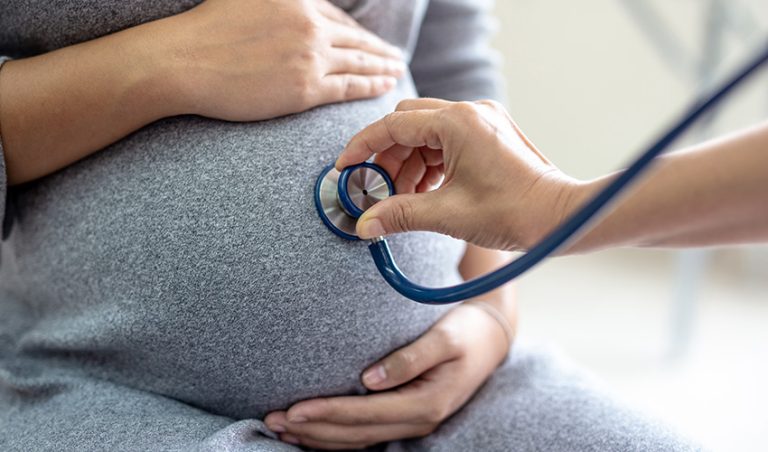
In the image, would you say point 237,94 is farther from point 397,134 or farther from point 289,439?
point 289,439

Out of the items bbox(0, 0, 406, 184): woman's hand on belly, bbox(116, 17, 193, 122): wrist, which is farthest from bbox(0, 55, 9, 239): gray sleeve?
bbox(116, 17, 193, 122): wrist

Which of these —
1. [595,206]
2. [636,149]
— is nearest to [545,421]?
[595,206]

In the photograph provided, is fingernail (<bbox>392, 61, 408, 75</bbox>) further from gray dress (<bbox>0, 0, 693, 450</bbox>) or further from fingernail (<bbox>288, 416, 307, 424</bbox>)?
fingernail (<bbox>288, 416, 307, 424</bbox>)

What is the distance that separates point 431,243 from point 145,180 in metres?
0.29

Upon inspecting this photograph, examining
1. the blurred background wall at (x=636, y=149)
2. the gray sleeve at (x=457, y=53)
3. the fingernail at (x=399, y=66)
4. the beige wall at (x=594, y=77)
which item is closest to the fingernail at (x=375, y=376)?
the fingernail at (x=399, y=66)

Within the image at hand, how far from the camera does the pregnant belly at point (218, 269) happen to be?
69cm

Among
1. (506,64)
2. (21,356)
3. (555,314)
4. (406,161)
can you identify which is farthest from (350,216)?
(506,64)

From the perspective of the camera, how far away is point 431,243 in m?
0.77

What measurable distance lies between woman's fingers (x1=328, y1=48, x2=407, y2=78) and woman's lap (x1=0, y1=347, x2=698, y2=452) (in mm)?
366

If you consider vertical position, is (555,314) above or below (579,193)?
below

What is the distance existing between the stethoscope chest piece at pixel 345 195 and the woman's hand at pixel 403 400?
5.8 inches

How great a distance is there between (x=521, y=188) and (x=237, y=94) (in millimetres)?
293

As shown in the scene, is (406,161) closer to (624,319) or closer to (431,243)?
(431,243)

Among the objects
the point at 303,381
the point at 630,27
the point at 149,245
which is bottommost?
the point at 630,27
